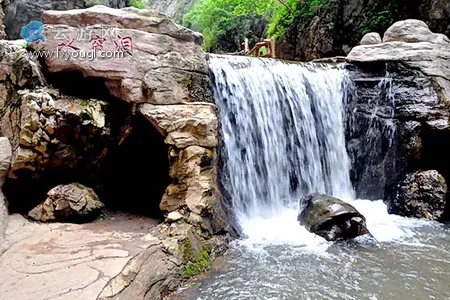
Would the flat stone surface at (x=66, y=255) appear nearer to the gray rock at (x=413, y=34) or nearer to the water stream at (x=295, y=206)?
the water stream at (x=295, y=206)

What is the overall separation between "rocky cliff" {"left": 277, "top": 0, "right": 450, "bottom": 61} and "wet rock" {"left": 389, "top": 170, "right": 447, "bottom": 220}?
545cm

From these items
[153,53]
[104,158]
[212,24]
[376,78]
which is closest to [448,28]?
[376,78]

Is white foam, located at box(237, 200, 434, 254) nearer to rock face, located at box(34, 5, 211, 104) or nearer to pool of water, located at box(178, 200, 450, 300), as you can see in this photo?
pool of water, located at box(178, 200, 450, 300)

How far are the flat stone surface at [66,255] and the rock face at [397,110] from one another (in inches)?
210

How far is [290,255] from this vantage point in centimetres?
477

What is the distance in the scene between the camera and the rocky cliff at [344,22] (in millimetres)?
10603

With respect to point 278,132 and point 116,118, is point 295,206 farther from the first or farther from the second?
point 116,118

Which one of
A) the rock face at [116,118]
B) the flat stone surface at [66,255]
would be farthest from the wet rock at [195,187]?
the flat stone surface at [66,255]

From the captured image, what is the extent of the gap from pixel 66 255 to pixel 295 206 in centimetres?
451

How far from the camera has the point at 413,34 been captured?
28.7 ft

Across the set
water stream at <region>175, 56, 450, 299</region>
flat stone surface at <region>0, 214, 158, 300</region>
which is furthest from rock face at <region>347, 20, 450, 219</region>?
flat stone surface at <region>0, 214, 158, 300</region>

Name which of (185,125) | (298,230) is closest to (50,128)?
(185,125)

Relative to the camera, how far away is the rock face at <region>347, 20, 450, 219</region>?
7320 mm

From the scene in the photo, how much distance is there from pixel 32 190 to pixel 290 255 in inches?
148
